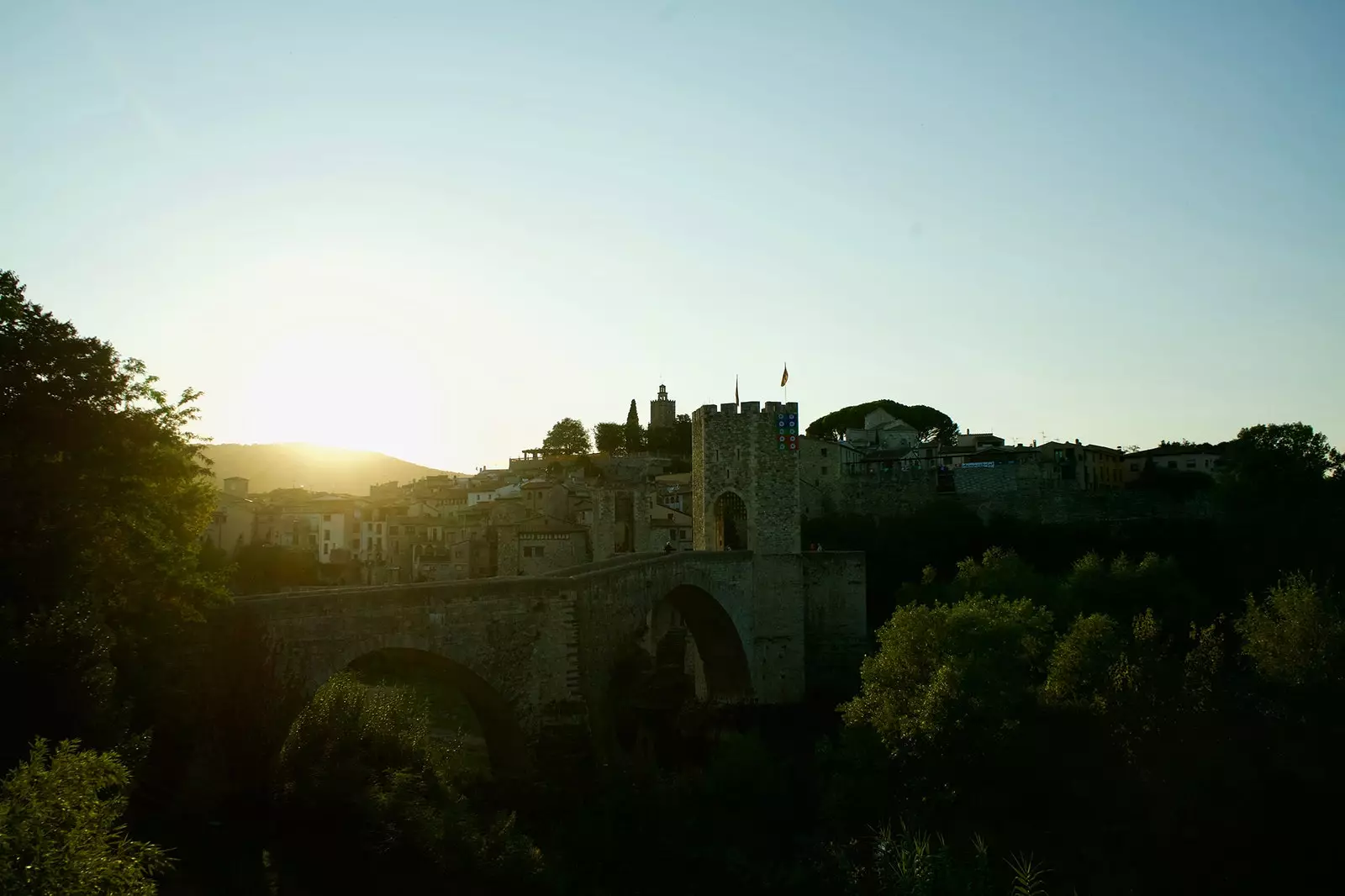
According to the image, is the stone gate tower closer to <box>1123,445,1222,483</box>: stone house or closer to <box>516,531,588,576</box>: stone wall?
<box>516,531,588,576</box>: stone wall

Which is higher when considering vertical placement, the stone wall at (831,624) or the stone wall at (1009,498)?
the stone wall at (1009,498)

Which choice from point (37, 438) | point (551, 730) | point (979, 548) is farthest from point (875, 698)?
point (979, 548)

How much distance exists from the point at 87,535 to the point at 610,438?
70.8 metres

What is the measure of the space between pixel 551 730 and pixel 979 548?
3385cm

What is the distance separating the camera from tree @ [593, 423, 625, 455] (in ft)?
274

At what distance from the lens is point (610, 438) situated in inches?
3327

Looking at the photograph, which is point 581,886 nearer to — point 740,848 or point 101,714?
point 740,848

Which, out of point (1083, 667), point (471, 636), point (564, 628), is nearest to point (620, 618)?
point (564, 628)

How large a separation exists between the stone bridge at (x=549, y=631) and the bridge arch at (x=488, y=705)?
30 mm

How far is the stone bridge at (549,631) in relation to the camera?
16.0m

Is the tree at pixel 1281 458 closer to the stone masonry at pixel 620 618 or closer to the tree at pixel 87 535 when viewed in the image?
the stone masonry at pixel 620 618

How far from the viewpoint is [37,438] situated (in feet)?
46.6

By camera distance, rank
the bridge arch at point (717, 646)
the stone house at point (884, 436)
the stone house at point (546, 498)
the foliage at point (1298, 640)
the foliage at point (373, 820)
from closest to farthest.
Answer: the foliage at point (373, 820) < the foliage at point (1298, 640) < the bridge arch at point (717, 646) < the stone house at point (546, 498) < the stone house at point (884, 436)

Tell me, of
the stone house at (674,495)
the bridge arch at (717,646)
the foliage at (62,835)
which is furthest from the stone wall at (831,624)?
the foliage at (62,835)
